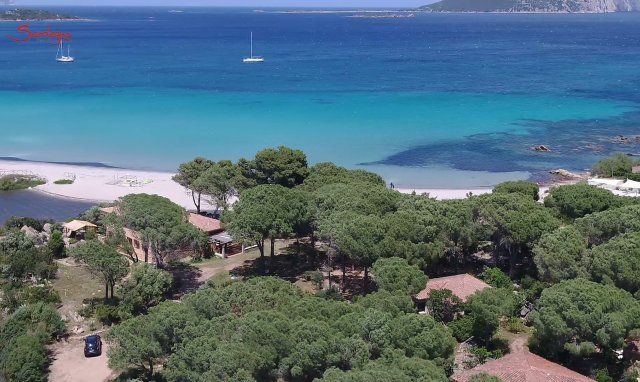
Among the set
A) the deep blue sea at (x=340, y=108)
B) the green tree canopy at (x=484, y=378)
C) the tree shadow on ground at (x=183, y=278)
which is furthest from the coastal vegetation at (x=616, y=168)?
the green tree canopy at (x=484, y=378)

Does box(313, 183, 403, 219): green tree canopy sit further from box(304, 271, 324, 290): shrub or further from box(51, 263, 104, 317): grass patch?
box(51, 263, 104, 317): grass patch

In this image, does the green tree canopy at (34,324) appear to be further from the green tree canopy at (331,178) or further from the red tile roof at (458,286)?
the green tree canopy at (331,178)

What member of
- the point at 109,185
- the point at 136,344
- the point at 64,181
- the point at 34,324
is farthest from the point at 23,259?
the point at 64,181

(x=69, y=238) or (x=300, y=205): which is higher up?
(x=300, y=205)

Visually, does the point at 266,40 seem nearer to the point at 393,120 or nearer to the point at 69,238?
the point at 393,120

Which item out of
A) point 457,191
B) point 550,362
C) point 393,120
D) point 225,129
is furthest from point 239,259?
point 393,120
